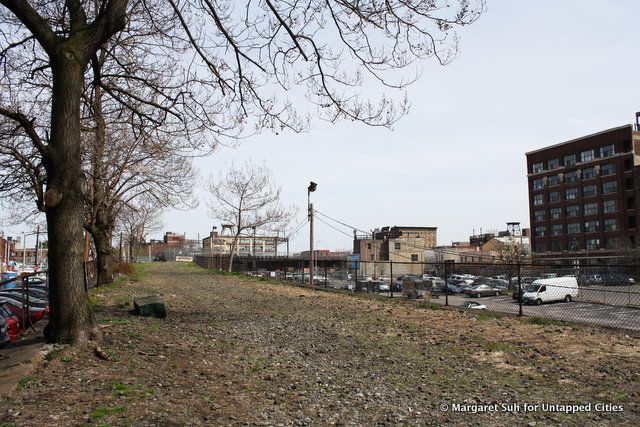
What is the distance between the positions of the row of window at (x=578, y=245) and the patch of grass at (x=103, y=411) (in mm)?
85549

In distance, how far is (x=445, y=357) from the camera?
8.80 m

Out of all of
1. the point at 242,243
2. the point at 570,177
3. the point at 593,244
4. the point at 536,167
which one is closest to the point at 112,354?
the point at 593,244

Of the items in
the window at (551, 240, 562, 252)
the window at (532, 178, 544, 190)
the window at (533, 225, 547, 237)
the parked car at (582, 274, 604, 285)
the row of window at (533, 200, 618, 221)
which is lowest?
the parked car at (582, 274, 604, 285)

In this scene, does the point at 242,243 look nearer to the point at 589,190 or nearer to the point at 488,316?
the point at 589,190

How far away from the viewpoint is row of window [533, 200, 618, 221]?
84.1 m

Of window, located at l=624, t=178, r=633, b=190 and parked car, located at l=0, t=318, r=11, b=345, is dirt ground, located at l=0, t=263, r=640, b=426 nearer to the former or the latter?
parked car, located at l=0, t=318, r=11, b=345

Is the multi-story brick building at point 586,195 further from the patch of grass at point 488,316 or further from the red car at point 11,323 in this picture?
the red car at point 11,323

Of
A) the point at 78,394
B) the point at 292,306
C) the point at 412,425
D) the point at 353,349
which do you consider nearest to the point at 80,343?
the point at 78,394

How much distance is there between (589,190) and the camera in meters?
88.5

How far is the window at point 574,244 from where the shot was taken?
88706 millimetres

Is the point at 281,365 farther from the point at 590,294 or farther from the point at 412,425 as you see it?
the point at 590,294

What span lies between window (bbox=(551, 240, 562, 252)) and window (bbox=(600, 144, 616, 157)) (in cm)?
1641

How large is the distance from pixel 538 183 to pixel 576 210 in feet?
35.2

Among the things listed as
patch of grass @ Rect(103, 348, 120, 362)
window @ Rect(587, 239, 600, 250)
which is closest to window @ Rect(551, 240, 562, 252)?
window @ Rect(587, 239, 600, 250)
